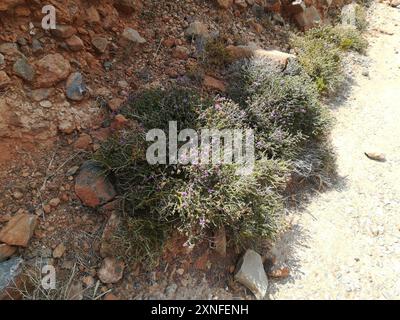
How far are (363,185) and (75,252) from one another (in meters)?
3.21

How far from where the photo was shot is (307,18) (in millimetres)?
5402

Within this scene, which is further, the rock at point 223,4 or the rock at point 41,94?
the rock at point 223,4

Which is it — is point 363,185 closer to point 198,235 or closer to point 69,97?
point 198,235

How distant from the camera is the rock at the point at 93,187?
2781 millimetres

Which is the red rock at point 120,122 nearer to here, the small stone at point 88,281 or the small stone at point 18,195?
the small stone at point 18,195

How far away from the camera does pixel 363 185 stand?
380 cm

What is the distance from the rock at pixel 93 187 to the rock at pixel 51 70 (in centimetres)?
92

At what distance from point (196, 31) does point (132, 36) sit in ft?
2.95

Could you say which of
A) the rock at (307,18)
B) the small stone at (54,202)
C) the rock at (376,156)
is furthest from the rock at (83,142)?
the rock at (307,18)

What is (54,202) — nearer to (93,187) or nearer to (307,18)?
(93,187)

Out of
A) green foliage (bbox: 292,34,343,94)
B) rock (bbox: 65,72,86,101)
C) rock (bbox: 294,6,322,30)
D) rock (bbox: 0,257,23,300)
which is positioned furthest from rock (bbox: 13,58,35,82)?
rock (bbox: 294,6,322,30)

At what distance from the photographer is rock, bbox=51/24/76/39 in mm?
3141

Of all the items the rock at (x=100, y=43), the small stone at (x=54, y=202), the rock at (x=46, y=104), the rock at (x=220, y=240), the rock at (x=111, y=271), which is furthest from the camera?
the rock at (x=100, y=43)

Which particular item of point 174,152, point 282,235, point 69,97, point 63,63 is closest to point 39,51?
point 63,63
